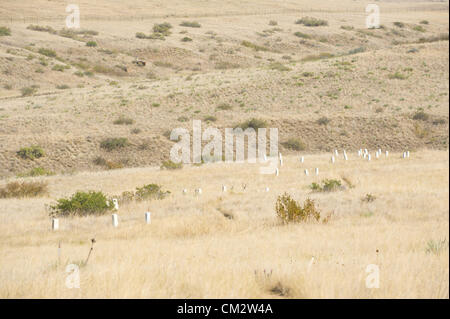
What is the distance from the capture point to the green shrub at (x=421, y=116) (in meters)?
24.3

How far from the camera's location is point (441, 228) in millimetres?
7727

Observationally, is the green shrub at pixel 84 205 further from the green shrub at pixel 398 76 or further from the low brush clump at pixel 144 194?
the green shrub at pixel 398 76

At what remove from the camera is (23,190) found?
11742mm

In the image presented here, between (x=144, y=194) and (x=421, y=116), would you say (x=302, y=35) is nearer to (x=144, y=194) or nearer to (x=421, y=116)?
(x=421, y=116)

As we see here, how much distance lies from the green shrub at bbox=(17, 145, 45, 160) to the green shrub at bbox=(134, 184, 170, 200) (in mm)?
4085

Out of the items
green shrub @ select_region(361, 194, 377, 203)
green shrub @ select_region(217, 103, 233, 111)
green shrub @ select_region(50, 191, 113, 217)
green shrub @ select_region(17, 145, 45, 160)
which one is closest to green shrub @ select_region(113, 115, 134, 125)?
green shrub @ select_region(17, 145, 45, 160)

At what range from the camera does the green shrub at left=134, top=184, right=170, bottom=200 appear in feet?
42.5

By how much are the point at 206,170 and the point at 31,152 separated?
5615 millimetres

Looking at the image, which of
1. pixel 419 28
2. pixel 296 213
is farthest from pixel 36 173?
pixel 419 28

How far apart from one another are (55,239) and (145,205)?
3.34 metres

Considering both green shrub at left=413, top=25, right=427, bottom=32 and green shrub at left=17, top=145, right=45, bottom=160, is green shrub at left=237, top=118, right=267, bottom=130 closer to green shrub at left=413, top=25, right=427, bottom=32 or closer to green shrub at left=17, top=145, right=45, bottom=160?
green shrub at left=17, top=145, right=45, bottom=160

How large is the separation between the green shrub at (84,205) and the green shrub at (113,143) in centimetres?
647
